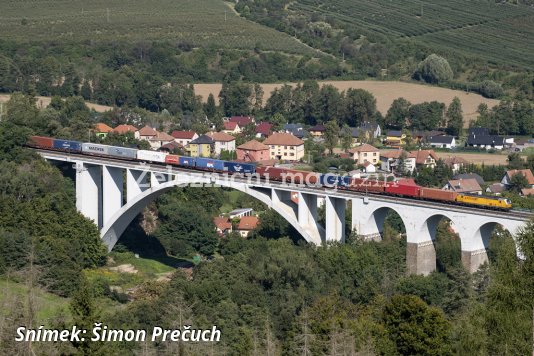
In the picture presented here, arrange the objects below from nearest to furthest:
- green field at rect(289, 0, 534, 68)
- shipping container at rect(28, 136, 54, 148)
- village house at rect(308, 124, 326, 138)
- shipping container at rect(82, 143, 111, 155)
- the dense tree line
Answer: shipping container at rect(82, 143, 111, 155)
shipping container at rect(28, 136, 54, 148)
village house at rect(308, 124, 326, 138)
the dense tree line
green field at rect(289, 0, 534, 68)

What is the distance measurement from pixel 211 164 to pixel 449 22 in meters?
70.0

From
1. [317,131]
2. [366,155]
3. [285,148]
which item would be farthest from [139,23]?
[366,155]

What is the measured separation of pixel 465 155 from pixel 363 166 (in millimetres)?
8881

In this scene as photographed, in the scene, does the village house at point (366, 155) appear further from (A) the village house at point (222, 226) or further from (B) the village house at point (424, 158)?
(A) the village house at point (222, 226)

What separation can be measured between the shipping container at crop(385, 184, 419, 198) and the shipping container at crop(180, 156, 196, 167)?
11.7 meters

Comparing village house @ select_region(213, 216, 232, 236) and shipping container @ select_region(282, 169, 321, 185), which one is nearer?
shipping container @ select_region(282, 169, 321, 185)

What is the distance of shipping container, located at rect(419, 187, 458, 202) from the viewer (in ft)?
154

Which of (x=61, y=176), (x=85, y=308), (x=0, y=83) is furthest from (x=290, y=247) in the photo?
(x=0, y=83)

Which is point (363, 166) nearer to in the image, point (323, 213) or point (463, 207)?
point (323, 213)

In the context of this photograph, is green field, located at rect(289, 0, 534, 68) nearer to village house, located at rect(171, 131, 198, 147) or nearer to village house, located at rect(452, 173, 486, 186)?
village house, located at rect(171, 131, 198, 147)

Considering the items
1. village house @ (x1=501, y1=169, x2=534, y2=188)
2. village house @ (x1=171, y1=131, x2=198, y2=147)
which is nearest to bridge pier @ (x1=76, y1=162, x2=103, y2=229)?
village house @ (x1=171, y1=131, x2=198, y2=147)

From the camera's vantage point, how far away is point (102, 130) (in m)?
79.4

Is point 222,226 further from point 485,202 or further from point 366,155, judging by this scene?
point 485,202

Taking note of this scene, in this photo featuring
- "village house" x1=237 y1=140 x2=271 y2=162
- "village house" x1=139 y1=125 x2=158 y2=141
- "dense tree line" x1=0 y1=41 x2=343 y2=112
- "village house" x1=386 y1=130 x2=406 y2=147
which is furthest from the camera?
"dense tree line" x1=0 y1=41 x2=343 y2=112
